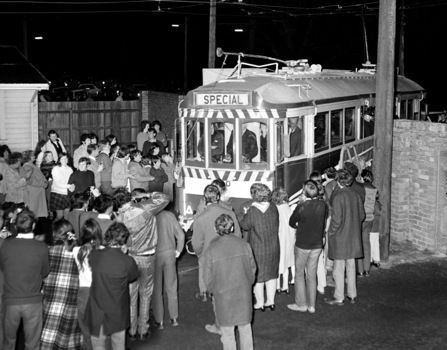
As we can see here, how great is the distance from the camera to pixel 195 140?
14.1 m

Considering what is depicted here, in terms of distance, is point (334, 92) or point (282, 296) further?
point (334, 92)

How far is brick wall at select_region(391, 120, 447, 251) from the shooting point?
1466 cm

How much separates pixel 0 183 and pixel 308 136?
5.84 m

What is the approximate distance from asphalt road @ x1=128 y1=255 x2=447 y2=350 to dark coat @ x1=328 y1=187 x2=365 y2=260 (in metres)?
0.84

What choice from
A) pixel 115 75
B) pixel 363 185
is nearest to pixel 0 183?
pixel 363 185

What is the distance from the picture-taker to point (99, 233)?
27.7 feet

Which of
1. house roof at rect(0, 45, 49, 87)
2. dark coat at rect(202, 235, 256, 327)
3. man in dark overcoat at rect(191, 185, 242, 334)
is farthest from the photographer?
house roof at rect(0, 45, 49, 87)

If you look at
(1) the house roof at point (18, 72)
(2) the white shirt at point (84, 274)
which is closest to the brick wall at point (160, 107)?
(1) the house roof at point (18, 72)

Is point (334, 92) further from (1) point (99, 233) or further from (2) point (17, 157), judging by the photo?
(1) point (99, 233)

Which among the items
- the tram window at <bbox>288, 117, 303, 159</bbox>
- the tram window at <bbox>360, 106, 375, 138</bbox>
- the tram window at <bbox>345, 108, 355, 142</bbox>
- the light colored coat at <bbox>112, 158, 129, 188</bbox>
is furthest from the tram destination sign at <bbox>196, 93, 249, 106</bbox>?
the tram window at <bbox>360, 106, 375, 138</bbox>

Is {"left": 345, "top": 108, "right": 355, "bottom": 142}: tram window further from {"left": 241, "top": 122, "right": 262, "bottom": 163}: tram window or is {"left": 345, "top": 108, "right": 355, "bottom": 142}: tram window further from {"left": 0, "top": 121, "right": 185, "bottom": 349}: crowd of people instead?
{"left": 0, "top": 121, "right": 185, "bottom": 349}: crowd of people

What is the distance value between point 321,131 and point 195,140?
2566 mm

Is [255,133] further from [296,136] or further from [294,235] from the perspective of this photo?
[294,235]

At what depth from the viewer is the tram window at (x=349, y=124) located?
16281 mm
